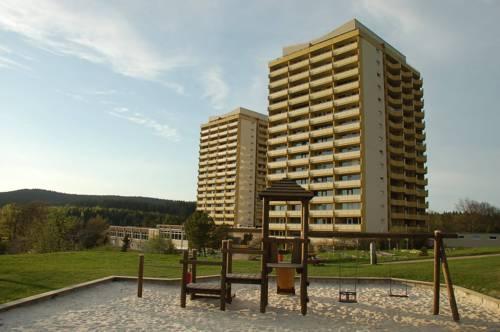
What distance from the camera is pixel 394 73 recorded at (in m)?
62.0

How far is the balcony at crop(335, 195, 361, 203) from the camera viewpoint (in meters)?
51.5

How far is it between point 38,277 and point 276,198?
993 centimetres

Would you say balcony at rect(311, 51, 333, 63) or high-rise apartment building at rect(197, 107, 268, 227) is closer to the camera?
balcony at rect(311, 51, 333, 63)

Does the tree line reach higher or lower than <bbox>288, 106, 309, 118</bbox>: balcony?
lower

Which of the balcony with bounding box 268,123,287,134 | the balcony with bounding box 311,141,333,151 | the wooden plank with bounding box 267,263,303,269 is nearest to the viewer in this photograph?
the wooden plank with bounding box 267,263,303,269

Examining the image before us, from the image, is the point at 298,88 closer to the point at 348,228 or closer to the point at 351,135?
the point at 351,135

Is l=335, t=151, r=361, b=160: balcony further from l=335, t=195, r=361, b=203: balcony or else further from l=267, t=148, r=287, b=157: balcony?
l=267, t=148, r=287, b=157: balcony

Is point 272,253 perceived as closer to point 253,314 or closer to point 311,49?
point 253,314

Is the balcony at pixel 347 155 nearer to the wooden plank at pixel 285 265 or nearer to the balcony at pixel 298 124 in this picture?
the balcony at pixel 298 124

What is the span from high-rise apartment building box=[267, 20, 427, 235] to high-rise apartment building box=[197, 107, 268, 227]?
29.8m

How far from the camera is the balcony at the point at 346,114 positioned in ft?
179

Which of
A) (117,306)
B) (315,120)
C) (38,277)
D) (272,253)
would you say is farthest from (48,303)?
(315,120)

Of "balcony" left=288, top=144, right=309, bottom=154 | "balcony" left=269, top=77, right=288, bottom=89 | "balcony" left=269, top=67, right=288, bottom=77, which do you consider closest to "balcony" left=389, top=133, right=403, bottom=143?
"balcony" left=288, top=144, right=309, bottom=154

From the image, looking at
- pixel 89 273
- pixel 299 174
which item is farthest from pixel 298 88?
pixel 89 273
